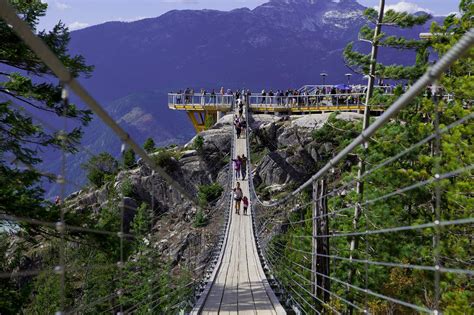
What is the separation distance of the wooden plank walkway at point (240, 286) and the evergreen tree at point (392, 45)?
380cm

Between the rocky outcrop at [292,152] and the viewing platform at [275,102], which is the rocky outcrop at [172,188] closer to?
the rocky outcrop at [292,152]

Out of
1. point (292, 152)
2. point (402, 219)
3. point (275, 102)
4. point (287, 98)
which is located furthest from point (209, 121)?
point (402, 219)

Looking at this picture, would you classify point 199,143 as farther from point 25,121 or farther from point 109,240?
point 25,121

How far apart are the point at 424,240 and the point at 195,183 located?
13.9 m

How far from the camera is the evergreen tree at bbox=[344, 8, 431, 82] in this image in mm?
9992

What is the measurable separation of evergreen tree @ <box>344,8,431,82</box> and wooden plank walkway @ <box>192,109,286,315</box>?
3801 mm

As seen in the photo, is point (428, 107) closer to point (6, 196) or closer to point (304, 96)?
point (6, 196)

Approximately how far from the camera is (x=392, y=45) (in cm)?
1018

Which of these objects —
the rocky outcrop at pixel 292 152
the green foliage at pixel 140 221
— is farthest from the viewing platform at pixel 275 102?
the green foliage at pixel 140 221

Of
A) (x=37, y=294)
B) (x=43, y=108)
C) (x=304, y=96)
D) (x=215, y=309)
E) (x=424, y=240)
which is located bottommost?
(x=37, y=294)

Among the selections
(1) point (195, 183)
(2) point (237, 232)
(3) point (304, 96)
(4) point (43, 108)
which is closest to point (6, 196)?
(4) point (43, 108)

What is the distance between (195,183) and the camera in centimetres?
2305

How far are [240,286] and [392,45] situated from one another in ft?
18.8

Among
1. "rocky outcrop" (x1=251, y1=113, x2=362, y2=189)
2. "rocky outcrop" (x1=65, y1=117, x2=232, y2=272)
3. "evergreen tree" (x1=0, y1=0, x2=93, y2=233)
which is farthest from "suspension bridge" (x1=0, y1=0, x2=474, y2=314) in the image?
"rocky outcrop" (x1=65, y1=117, x2=232, y2=272)
